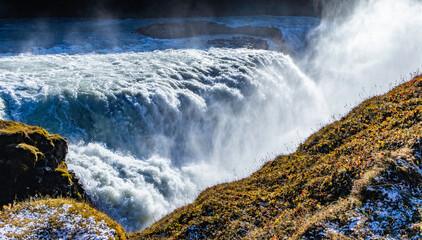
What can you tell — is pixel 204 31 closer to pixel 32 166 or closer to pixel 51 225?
pixel 32 166

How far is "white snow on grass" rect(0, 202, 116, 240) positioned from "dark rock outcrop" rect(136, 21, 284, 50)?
28.5m

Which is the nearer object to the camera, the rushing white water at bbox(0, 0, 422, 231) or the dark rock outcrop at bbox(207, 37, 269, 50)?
the rushing white water at bbox(0, 0, 422, 231)

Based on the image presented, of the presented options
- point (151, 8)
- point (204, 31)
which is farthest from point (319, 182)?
point (151, 8)

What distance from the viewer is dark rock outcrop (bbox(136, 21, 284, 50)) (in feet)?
112

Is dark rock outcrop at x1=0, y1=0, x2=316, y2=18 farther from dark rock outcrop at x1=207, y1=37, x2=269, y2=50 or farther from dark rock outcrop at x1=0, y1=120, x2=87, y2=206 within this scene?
dark rock outcrop at x1=0, y1=120, x2=87, y2=206

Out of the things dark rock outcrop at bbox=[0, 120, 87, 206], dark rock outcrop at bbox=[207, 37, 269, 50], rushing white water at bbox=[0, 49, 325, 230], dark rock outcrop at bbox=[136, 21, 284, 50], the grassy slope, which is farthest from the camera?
dark rock outcrop at bbox=[136, 21, 284, 50]

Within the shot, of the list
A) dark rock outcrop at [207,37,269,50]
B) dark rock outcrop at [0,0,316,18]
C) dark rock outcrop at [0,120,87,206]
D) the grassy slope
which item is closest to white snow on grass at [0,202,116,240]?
dark rock outcrop at [0,120,87,206]

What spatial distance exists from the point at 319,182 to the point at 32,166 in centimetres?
840

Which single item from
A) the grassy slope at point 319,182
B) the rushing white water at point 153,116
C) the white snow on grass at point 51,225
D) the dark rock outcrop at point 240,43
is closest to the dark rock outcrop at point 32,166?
the white snow on grass at point 51,225

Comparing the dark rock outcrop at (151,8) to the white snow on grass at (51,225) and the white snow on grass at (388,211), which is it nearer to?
the white snow on grass at (51,225)

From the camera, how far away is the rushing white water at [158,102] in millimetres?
12008

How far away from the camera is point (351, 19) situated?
2042 inches

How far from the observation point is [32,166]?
8242 mm

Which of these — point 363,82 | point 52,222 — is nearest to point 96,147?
point 52,222
